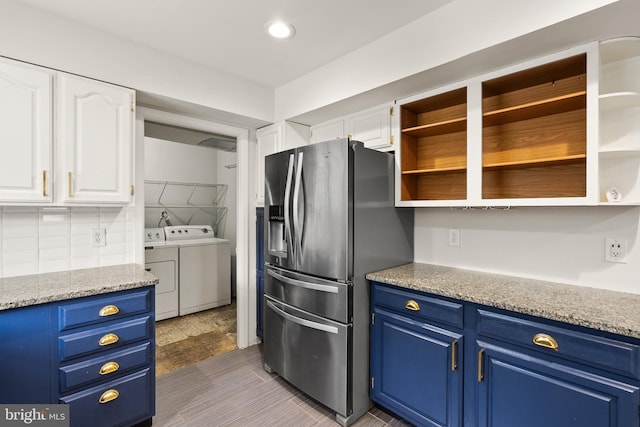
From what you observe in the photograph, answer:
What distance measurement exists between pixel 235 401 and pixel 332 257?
1.27 m

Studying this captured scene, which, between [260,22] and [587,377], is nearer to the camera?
[587,377]

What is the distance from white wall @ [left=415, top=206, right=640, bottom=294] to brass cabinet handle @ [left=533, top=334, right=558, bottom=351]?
634 millimetres

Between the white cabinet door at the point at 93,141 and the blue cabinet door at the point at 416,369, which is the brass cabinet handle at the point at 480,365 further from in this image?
the white cabinet door at the point at 93,141

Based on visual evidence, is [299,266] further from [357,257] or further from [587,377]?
[587,377]

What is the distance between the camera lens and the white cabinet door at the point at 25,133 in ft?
5.37

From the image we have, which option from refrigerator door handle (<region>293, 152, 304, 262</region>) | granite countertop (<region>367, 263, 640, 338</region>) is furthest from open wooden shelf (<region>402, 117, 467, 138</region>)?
granite countertop (<region>367, 263, 640, 338</region>)

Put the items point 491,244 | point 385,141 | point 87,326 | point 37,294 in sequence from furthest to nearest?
point 385,141, point 491,244, point 87,326, point 37,294

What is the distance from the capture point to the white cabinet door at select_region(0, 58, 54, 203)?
5.37ft

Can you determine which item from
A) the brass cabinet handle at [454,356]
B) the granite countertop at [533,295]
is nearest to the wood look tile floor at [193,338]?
the granite countertop at [533,295]

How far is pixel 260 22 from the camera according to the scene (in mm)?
1900

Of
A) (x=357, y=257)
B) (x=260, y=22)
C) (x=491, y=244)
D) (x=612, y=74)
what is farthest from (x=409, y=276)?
(x=260, y=22)

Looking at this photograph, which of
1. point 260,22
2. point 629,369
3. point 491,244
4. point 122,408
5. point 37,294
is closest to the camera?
point 629,369

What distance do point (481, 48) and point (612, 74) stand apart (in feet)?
2.35

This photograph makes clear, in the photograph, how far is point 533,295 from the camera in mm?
1523
